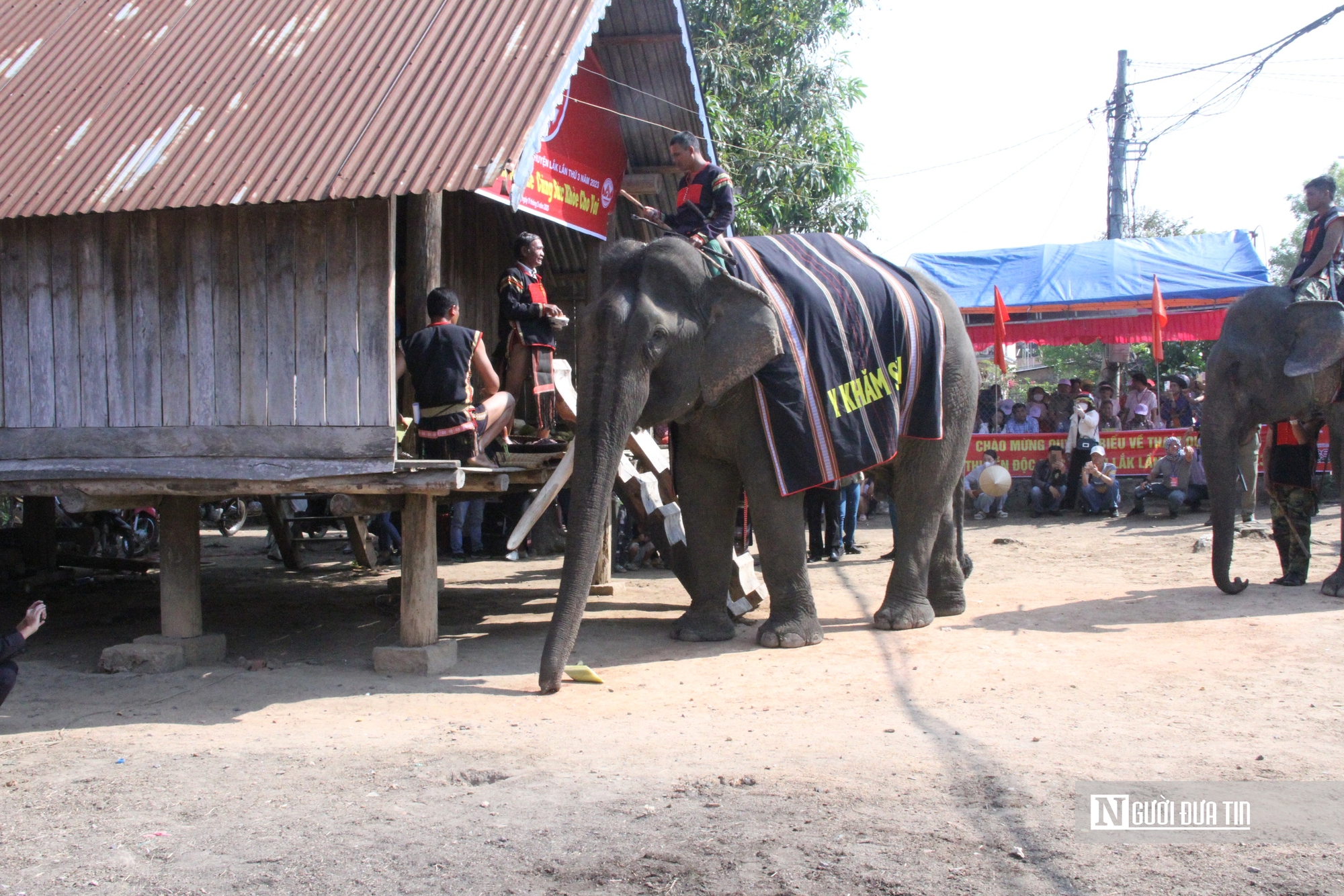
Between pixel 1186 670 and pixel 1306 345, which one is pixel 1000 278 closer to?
pixel 1306 345

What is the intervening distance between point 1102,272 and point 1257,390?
1011 centimetres

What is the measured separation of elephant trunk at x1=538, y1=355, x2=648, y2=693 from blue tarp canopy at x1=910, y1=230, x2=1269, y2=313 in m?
11.6

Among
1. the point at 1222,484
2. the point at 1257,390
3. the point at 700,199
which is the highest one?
the point at 700,199

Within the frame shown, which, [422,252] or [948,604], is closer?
[422,252]

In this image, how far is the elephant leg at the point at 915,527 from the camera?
8.27m

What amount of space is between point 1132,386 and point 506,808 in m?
16.6

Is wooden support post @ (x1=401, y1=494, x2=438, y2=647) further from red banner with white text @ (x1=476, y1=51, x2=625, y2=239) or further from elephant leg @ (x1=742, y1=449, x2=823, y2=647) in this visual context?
red banner with white text @ (x1=476, y1=51, x2=625, y2=239)

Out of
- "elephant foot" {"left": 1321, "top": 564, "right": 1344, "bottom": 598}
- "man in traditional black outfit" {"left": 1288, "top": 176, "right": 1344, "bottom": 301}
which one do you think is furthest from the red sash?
"elephant foot" {"left": 1321, "top": 564, "right": 1344, "bottom": 598}

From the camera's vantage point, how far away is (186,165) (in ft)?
23.6

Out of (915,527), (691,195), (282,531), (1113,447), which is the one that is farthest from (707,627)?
(1113,447)

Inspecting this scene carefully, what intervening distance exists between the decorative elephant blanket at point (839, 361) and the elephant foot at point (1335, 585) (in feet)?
11.6

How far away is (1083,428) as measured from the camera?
1697 centimetres

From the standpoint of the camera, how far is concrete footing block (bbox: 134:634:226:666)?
300 inches

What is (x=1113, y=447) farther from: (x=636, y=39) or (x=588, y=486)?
(x=588, y=486)
